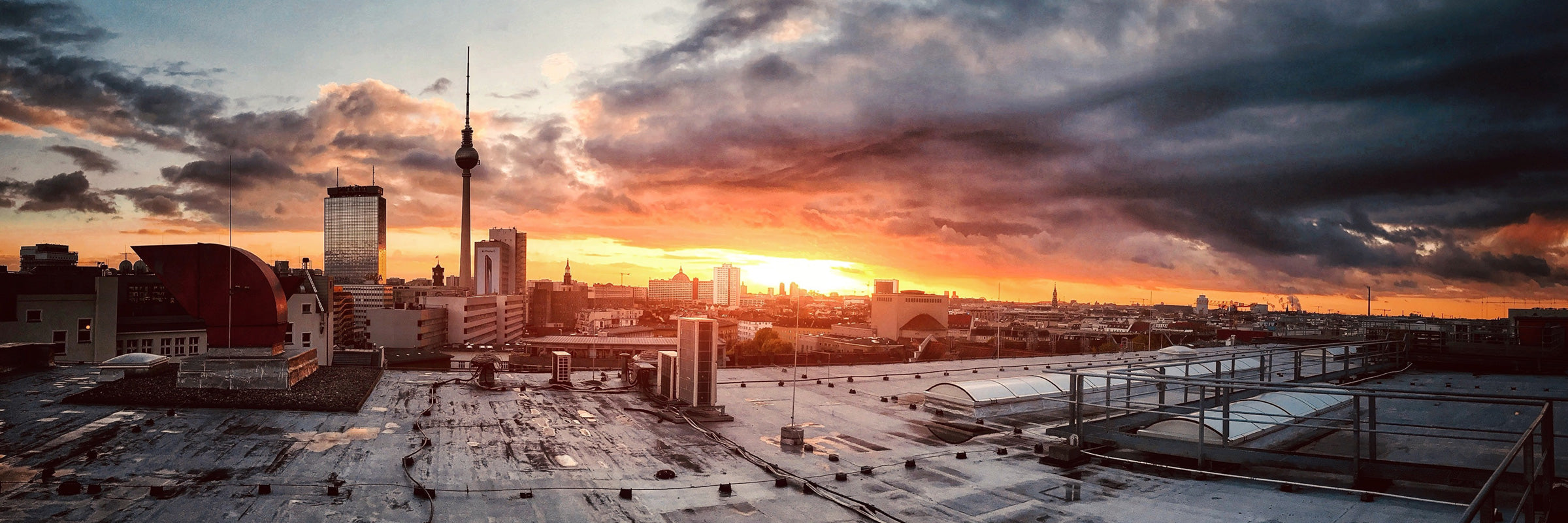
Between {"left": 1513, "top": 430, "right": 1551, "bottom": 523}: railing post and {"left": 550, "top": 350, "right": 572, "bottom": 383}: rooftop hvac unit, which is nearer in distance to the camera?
{"left": 1513, "top": 430, "right": 1551, "bottom": 523}: railing post

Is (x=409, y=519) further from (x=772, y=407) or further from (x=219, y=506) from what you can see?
(x=772, y=407)

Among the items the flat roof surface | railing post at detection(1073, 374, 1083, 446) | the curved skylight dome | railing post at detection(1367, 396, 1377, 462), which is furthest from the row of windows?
railing post at detection(1367, 396, 1377, 462)

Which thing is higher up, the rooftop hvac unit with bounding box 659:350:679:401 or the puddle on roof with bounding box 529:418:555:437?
the rooftop hvac unit with bounding box 659:350:679:401

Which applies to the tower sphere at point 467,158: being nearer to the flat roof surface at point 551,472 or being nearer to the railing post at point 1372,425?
the flat roof surface at point 551,472

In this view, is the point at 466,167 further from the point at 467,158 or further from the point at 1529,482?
the point at 1529,482

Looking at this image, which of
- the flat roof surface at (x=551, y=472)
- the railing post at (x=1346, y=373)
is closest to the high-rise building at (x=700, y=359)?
the flat roof surface at (x=551, y=472)

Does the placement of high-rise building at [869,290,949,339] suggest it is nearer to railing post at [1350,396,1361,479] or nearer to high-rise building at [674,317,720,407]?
high-rise building at [674,317,720,407]

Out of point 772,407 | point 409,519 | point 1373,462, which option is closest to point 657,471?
point 409,519
